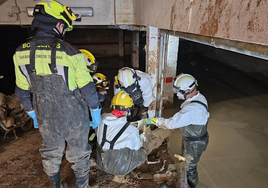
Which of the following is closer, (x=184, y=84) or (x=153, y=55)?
(x=184, y=84)

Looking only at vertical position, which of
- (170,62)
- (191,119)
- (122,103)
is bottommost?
(191,119)

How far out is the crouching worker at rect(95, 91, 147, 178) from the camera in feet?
7.57

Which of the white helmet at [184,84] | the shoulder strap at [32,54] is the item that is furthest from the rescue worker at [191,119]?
the shoulder strap at [32,54]

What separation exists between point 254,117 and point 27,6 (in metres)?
6.40

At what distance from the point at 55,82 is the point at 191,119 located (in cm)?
174

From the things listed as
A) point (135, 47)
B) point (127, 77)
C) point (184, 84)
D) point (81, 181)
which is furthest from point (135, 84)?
point (135, 47)

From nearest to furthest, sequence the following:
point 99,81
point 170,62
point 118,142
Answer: point 118,142 < point 99,81 < point 170,62

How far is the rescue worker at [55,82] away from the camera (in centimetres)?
168

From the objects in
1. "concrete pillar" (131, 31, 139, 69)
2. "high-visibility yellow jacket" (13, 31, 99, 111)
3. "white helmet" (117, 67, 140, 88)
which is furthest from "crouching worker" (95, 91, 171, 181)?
"concrete pillar" (131, 31, 139, 69)

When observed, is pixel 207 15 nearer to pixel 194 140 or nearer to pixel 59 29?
pixel 59 29

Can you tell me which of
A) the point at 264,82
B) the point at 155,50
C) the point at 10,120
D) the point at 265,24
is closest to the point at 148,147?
the point at 155,50

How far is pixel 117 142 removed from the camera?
230 cm

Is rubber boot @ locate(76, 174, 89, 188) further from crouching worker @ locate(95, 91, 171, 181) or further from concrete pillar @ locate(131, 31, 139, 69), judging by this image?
concrete pillar @ locate(131, 31, 139, 69)

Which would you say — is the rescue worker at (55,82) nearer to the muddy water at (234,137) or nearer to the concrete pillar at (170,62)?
the muddy water at (234,137)
